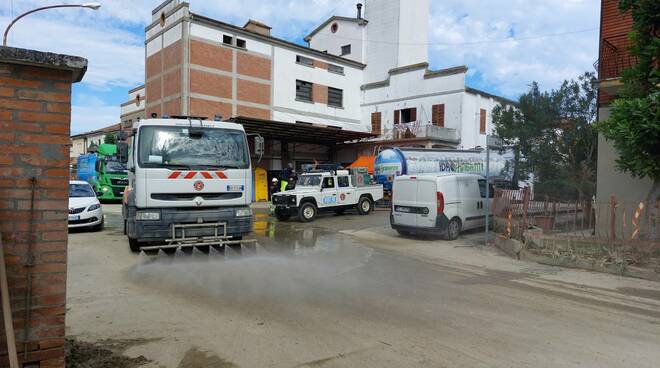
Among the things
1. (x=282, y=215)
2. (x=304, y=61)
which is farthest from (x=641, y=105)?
(x=304, y=61)

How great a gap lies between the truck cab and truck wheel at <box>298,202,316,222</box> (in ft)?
26.0

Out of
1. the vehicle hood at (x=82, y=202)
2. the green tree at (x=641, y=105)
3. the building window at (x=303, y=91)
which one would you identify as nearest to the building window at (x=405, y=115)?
the building window at (x=303, y=91)

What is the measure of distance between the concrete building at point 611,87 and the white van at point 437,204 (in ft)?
11.1

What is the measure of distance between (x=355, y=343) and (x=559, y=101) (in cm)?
1271

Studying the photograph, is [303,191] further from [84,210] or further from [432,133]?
[432,133]

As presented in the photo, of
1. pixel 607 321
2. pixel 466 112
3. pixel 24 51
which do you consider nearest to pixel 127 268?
pixel 24 51

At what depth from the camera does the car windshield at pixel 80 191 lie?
13422 millimetres

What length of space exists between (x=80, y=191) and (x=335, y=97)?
1040 inches

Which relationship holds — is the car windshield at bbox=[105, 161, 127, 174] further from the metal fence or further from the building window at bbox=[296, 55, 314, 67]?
the metal fence

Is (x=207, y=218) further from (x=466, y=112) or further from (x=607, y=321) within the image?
(x=466, y=112)

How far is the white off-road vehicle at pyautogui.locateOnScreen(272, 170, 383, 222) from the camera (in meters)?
17.3

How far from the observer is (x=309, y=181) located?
1842 cm

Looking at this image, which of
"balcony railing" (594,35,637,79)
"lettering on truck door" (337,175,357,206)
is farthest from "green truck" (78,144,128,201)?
Answer: "balcony railing" (594,35,637,79)

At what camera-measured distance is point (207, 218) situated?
878 centimetres
